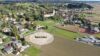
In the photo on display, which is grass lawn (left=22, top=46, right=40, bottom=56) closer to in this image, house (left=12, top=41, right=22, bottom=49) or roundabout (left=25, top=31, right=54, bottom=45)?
house (left=12, top=41, right=22, bottom=49)

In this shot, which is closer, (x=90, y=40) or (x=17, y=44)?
(x=17, y=44)

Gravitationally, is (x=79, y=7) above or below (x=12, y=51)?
below

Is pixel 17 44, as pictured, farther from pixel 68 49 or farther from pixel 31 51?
pixel 68 49

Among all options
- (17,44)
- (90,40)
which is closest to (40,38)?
(17,44)

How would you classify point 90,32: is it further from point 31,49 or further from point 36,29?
point 31,49

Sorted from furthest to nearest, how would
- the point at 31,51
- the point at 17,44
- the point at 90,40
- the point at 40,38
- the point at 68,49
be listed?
the point at 40,38 < the point at 90,40 < the point at 68,49 < the point at 17,44 < the point at 31,51

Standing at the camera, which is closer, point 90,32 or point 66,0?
point 90,32

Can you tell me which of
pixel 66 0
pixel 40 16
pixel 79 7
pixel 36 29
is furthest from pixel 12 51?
pixel 66 0
